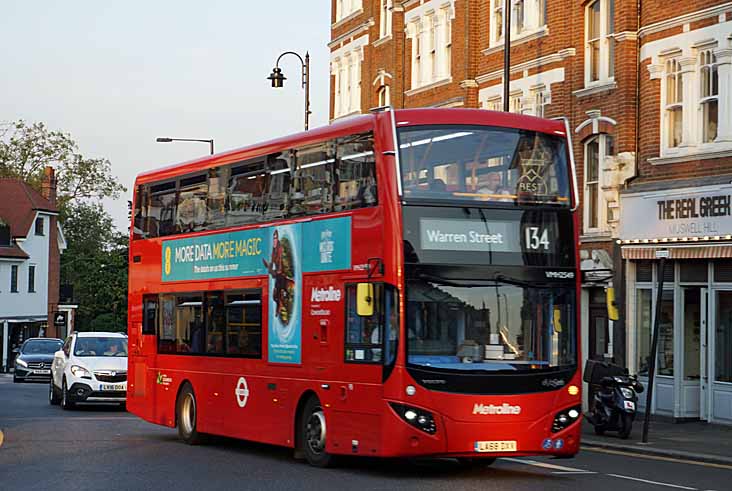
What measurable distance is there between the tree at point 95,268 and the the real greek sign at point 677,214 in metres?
66.1

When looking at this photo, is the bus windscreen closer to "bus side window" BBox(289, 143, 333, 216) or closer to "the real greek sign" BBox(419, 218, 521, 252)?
"the real greek sign" BBox(419, 218, 521, 252)

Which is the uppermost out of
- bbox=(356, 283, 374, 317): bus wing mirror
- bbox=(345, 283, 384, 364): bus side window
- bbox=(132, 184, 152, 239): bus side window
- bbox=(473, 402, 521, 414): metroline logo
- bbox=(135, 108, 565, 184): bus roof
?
bbox=(135, 108, 565, 184): bus roof

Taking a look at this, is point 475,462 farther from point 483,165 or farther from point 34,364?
point 34,364

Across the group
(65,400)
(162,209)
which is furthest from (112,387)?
(162,209)

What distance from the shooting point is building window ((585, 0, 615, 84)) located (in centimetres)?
3169

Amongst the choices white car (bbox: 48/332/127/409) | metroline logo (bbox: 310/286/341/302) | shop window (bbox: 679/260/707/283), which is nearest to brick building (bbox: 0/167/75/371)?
white car (bbox: 48/332/127/409)

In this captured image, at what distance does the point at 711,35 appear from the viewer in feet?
91.5

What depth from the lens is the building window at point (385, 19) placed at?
4503cm

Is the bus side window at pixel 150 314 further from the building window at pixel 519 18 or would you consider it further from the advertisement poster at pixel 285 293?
the building window at pixel 519 18

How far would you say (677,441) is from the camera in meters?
23.9

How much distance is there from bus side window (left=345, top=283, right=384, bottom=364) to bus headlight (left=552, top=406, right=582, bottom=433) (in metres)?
2.18

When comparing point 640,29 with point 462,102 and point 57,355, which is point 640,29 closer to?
point 462,102

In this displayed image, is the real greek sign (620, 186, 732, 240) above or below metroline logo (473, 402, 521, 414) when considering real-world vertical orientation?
above

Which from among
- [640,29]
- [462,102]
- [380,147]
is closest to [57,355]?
[462,102]
